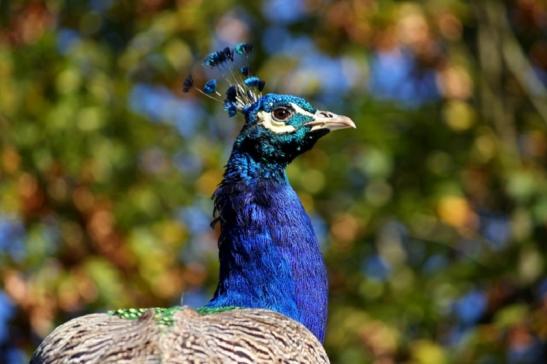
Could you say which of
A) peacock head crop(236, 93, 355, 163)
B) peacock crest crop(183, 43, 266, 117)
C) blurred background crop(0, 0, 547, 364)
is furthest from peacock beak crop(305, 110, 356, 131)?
blurred background crop(0, 0, 547, 364)

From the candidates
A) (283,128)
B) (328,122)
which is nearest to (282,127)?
(283,128)

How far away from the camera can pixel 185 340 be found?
3617mm

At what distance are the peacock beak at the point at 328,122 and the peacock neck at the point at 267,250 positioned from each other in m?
0.19

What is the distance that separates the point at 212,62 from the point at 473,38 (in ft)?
12.2

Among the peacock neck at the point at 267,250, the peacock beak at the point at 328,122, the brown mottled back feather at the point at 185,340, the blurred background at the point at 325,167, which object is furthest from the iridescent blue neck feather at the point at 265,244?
the blurred background at the point at 325,167

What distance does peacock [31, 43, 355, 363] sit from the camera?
3656 mm

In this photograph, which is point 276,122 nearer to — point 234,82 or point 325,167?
point 234,82

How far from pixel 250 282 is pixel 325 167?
3507mm

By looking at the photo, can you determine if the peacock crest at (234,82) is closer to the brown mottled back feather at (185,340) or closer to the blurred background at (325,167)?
the brown mottled back feather at (185,340)

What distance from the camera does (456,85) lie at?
8.09m

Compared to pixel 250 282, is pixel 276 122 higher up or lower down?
higher up

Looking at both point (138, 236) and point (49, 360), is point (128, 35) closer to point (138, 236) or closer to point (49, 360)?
point (138, 236)

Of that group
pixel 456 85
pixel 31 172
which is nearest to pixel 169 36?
pixel 31 172

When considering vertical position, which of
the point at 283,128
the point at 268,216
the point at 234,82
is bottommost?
the point at 268,216
